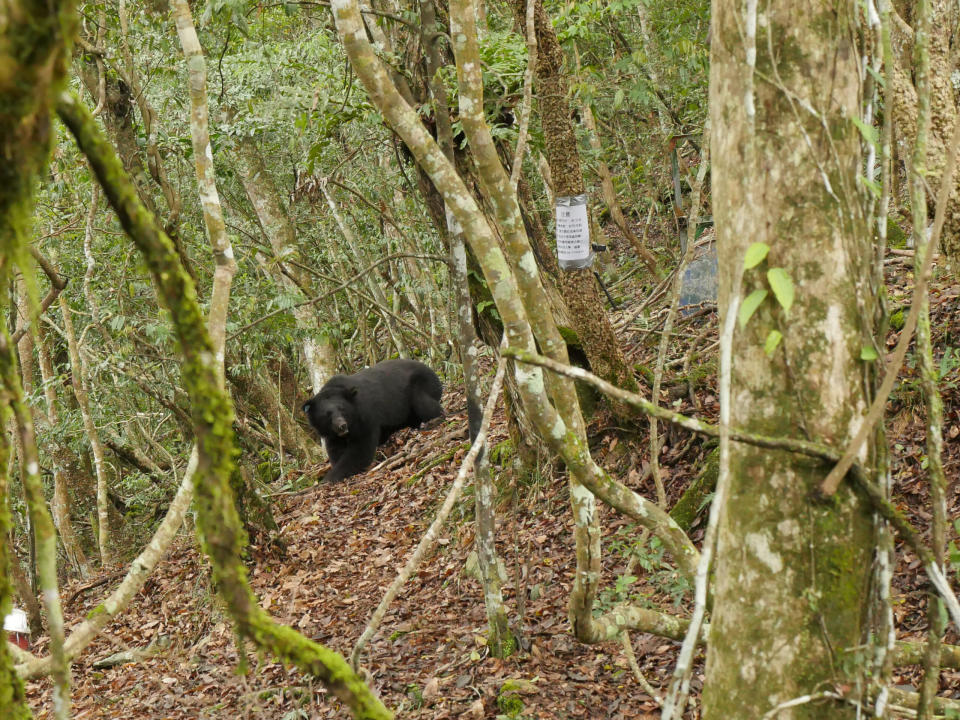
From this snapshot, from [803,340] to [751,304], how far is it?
157 mm

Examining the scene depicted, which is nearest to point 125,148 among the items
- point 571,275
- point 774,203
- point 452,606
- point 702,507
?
point 571,275

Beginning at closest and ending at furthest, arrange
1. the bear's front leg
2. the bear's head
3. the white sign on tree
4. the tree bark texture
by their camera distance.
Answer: the white sign on tree → the bear's head → the bear's front leg → the tree bark texture

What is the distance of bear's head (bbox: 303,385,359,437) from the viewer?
31.9ft

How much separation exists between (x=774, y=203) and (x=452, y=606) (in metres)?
5.43

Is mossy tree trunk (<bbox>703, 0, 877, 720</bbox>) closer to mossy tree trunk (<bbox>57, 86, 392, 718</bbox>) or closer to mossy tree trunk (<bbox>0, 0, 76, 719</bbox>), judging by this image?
mossy tree trunk (<bbox>57, 86, 392, 718</bbox>)

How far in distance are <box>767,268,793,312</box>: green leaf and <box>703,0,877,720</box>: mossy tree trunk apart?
6 centimetres

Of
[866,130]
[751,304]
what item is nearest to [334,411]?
[751,304]

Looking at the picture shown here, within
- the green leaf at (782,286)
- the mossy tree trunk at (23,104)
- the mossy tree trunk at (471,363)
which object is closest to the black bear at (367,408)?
the mossy tree trunk at (471,363)

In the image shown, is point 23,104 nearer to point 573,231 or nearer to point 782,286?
point 782,286

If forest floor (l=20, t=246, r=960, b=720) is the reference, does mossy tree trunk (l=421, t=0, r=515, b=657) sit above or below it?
above

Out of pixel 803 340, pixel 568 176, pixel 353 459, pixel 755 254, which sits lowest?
pixel 353 459

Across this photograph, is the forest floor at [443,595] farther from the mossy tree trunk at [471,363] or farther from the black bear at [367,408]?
the black bear at [367,408]

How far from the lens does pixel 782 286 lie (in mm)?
2045

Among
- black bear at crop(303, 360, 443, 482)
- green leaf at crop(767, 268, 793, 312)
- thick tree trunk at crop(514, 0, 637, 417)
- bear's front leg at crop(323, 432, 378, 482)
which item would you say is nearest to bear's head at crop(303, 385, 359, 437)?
black bear at crop(303, 360, 443, 482)
